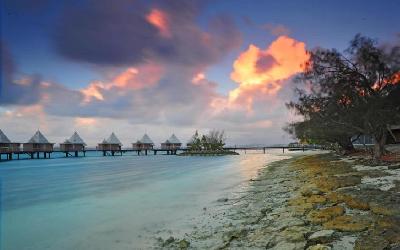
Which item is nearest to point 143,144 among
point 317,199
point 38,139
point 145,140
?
point 145,140

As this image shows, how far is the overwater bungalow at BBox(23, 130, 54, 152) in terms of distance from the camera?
259 feet

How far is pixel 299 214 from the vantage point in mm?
8930

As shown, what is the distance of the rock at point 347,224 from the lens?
22.1 feet

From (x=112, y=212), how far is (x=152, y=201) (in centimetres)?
305

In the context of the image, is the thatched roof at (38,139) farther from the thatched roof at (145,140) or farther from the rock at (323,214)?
the rock at (323,214)

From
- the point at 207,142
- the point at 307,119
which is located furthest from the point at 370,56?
the point at 207,142

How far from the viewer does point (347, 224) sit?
7043 millimetres

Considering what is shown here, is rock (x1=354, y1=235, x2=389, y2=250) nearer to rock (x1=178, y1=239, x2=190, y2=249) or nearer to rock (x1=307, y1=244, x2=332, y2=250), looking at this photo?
rock (x1=307, y1=244, x2=332, y2=250)

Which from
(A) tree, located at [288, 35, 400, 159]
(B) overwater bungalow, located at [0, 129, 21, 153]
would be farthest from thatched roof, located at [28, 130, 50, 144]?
(A) tree, located at [288, 35, 400, 159]

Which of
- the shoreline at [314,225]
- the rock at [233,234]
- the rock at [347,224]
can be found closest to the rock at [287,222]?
the shoreline at [314,225]

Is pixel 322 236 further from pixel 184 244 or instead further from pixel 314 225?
pixel 184 244

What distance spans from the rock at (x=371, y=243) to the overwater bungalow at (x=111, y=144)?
323 ft

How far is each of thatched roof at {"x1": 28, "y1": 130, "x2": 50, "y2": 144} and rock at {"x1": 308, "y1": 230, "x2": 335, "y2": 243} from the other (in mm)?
83507

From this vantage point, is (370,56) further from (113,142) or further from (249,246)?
(113,142)
